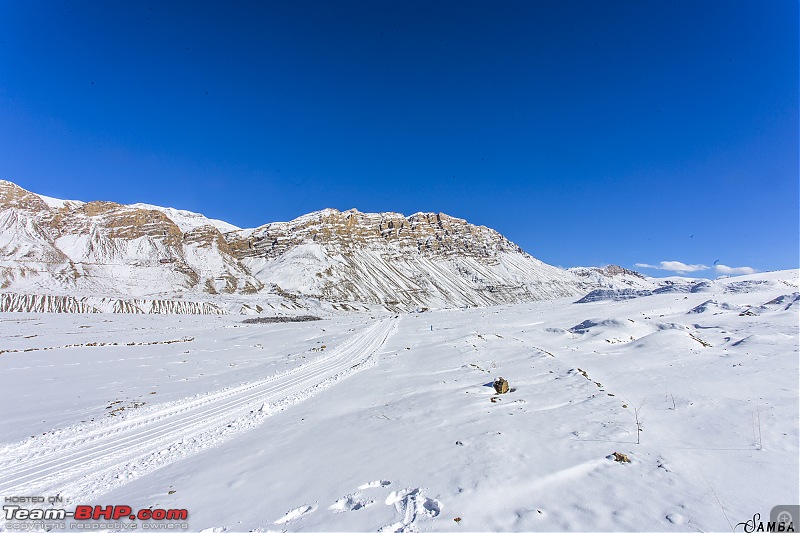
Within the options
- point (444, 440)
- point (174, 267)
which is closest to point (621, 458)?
point (444, 440)

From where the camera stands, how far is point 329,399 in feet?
43.5

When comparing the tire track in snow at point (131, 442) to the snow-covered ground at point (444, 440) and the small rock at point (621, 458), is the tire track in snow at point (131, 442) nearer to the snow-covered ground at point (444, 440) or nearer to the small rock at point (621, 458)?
the snow-covered ground at point (444, 440)

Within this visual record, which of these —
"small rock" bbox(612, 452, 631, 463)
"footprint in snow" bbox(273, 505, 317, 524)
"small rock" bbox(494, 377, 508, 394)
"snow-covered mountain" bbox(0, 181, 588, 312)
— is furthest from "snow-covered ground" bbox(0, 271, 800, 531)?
"snow-covered mountain" bbox(0, 181, 588, 312)

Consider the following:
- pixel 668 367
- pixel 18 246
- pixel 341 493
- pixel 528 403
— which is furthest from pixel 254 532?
pixel 18 246

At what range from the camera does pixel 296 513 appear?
535cm

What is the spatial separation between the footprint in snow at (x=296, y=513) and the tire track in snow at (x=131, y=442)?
13.5ft

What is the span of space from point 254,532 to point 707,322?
28.5m

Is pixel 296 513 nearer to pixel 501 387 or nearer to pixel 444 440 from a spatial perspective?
pixel 444 440

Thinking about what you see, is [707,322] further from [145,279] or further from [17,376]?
[145,279]

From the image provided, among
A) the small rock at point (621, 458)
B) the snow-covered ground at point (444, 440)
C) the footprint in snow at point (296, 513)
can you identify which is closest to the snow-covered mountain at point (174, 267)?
the snow-covered ground at point (444, 440)

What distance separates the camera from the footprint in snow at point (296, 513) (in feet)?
17.0

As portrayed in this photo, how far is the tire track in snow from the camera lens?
24.0 feet

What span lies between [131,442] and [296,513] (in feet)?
22.0

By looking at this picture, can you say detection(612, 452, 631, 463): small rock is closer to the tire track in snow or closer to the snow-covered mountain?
the tire track in snow
